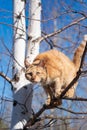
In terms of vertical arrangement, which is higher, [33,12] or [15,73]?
[33,12]

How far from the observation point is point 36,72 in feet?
8.57

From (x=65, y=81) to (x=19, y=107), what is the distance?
475mm

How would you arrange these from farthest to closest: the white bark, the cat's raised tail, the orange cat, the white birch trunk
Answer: the cat's raised tail
the orange cat
the white bark
the white birch trunk

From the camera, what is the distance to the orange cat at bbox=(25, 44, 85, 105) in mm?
2604

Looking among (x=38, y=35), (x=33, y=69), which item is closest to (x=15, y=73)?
(x=33, y=69)

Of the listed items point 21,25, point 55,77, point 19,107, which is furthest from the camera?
point 55,77

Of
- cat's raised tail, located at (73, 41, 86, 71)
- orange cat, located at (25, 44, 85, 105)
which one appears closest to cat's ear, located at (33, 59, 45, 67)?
orange cat, located at (25, 44, 85, 105)

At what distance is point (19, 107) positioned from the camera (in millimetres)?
2357

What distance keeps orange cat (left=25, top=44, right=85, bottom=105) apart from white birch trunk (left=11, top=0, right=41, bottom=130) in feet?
0.36

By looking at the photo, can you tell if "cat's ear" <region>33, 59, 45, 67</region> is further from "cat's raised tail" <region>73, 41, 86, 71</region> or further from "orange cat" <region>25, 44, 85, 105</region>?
"cat's raised tail" <region>73, 41, 86, 71</region>

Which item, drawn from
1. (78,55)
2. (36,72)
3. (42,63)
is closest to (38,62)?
(36,72)

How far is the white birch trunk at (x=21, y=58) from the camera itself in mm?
2359

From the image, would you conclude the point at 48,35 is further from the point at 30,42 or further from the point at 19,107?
the point at 19,107

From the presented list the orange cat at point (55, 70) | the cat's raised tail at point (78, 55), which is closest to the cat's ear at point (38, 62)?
the orange cat at point (55, 70)
